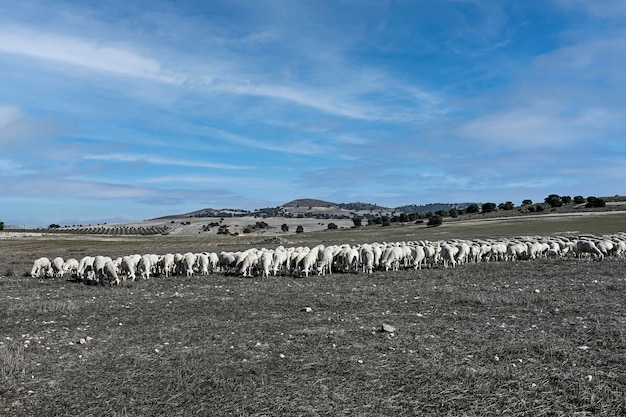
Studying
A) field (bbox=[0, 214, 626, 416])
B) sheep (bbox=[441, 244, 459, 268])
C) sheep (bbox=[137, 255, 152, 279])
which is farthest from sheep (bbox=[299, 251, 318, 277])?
sheep (bbox=[137, 255, 152, 279])

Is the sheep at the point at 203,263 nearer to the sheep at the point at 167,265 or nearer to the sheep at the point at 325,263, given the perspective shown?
the sheep at the point at 167,265

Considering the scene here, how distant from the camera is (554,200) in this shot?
119 m

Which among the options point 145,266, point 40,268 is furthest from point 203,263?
point 40,268

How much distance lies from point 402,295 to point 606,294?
751 cm

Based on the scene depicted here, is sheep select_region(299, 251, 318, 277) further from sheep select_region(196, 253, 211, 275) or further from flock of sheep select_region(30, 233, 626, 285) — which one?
sheep select_region(196, 253, 211, 275)

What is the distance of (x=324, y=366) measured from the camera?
10062mm

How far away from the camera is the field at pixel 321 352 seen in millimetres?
8227

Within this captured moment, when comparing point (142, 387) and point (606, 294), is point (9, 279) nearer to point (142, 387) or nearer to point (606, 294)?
point (142, 387)

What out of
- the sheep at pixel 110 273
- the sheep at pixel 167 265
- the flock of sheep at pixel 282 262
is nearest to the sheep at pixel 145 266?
the flock of sheep at pixel 282 262

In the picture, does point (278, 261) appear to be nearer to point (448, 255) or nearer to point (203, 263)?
point (203, 263)

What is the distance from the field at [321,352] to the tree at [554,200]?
351ft

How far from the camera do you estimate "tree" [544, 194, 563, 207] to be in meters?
116

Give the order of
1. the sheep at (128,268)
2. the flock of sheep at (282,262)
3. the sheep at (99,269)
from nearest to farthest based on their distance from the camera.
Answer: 1. the sheep at (99,269)
2. the sheep at (128,268)
3. the flock of sheep at (282,262)

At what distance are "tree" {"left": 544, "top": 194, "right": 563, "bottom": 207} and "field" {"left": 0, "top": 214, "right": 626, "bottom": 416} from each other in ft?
351
